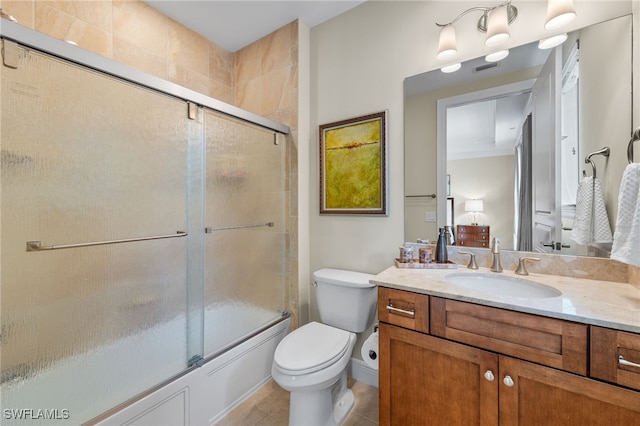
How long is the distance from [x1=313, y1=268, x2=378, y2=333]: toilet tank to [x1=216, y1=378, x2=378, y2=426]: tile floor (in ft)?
1.47

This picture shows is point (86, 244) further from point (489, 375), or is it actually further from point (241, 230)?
point (489, 375)

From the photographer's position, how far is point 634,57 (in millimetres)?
1083

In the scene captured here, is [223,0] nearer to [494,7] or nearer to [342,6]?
[342,6]

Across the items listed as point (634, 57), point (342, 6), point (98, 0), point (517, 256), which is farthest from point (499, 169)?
point (98, 0)

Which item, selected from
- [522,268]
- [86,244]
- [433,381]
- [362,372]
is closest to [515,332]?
[433,381]

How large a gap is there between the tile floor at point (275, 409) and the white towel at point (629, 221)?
1.41 metres

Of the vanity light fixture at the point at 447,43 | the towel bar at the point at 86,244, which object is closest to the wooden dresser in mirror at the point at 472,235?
the vanity light fixture at the point at 447,43

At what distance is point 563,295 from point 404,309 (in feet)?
1.93

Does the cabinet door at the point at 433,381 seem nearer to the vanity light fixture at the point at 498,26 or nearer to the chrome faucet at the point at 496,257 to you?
the chrome faucet at the point at 496,257

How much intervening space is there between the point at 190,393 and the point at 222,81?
2.37m

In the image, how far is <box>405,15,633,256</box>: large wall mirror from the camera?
1152mm

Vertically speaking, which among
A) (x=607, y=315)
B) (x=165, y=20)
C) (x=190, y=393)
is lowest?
(x=190, y=393)

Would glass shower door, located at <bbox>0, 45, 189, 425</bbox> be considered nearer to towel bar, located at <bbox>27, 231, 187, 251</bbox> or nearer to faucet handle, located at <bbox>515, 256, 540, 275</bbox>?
towel bar, located at <bbox>27, 231, 187, 251</bbox>

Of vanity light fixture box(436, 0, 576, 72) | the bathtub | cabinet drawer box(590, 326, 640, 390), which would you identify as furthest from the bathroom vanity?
vanity light fixture box(436, 0, 576, 72)
